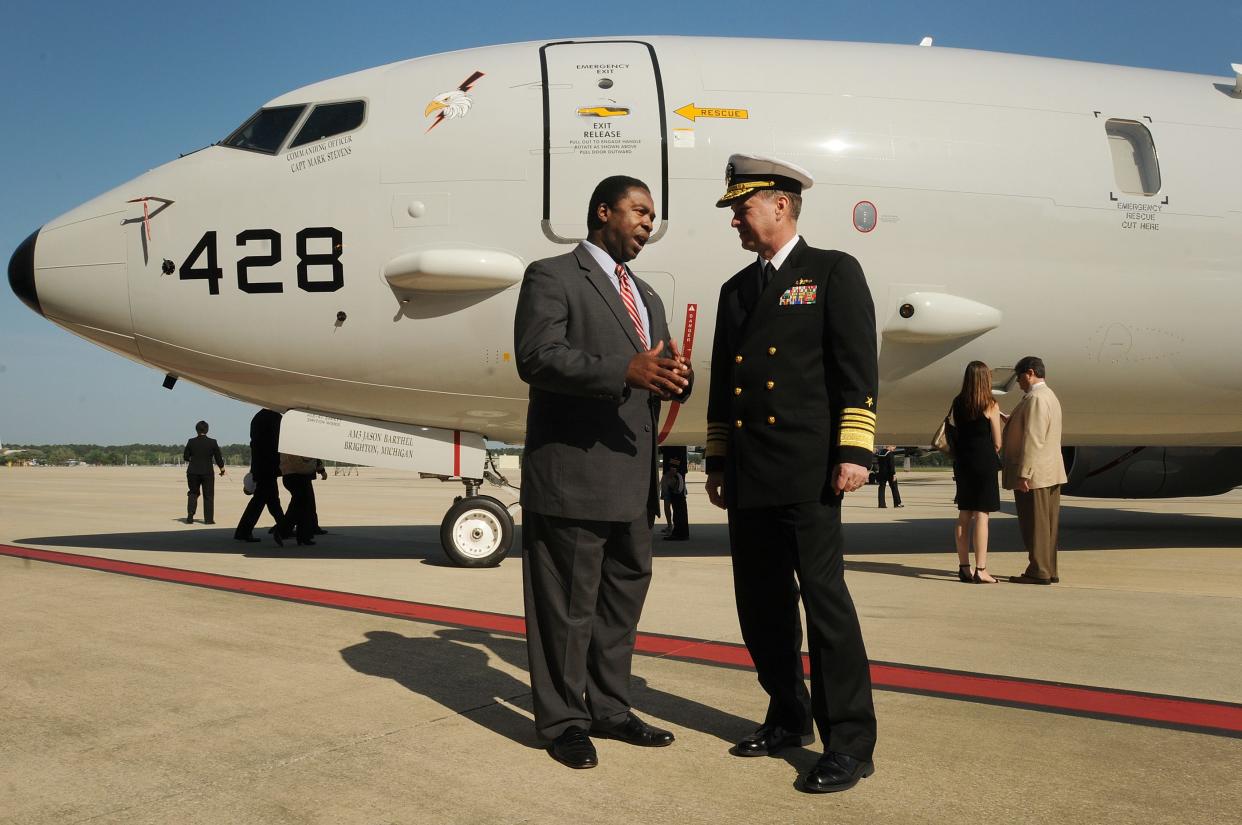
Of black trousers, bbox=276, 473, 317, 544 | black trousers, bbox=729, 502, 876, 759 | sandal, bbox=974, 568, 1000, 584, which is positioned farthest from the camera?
black trousers, bbox=276, 473, 317, 544

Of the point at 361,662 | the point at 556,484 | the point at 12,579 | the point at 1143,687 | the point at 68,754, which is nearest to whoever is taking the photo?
the point at 68,754

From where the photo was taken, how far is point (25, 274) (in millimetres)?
7793

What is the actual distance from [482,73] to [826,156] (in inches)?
115

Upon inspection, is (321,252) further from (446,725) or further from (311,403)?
(446,725)

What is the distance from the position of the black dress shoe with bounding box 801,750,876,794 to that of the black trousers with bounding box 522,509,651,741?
2.60 feet

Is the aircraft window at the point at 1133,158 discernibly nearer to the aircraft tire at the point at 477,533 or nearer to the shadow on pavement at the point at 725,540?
the shadow on pavement at the point at 725,540

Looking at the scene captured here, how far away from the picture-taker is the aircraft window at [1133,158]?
800 centimetres

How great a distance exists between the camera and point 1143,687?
4.18m

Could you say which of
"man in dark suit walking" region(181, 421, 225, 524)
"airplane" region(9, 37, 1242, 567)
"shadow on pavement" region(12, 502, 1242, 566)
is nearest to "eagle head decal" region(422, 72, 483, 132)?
"airplane" region(9, 37, 1242, 567)

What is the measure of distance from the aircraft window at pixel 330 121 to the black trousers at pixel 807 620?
5.85m

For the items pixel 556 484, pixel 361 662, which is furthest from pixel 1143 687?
pixel 361 662

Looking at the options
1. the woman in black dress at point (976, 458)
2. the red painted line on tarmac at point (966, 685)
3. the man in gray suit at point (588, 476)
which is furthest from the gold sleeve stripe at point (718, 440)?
the woman in black dress at point (976, 458)

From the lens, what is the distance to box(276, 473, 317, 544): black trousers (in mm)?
10758

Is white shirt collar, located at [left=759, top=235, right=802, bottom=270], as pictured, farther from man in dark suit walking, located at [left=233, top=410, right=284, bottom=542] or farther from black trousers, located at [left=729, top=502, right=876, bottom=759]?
man in dark suit walking, located at [left=233, top=410, right=284, bottom=542]
